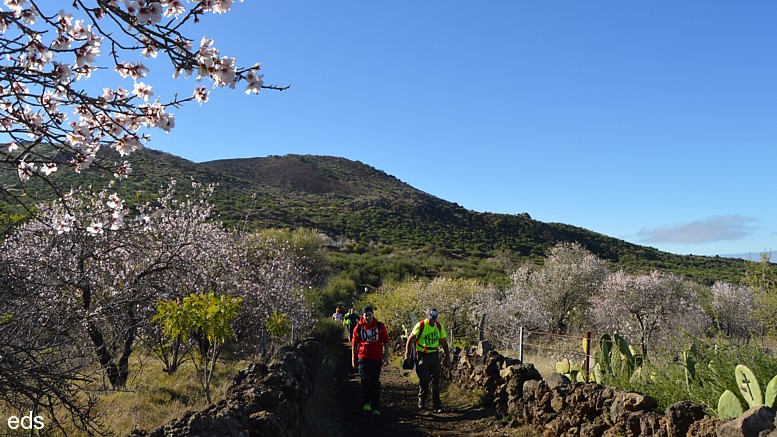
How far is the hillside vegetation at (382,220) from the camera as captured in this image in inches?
1880

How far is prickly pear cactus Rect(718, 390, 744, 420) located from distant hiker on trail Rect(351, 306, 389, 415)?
527 cm

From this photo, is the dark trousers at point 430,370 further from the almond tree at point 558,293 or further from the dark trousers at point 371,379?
the almond tree at point 558,293

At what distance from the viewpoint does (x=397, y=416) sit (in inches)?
358

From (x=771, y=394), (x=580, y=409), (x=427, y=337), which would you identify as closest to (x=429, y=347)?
(x=427, y=337)

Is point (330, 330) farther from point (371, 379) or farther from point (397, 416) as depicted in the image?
point (397, 416)

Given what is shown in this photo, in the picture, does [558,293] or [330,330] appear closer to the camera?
[330,330]

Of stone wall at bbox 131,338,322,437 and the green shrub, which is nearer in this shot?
stone wall at bbox 131,338,322,437

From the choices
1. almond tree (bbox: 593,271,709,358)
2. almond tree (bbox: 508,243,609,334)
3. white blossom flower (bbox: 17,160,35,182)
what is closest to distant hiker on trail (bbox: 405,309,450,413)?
white blossom flower (bbox: 17,160,35,182)

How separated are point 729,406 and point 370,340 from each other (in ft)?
17.9

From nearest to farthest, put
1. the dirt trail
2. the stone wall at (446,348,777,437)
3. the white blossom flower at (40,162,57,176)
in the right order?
the white blossom flower at (40,162,57,176)
the stone wall at (446,348,777,437)
the dirt trail

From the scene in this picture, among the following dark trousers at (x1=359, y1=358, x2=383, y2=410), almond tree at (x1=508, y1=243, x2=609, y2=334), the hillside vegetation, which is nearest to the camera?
dark trousers at (x1=359, y1=358, x2=383, y2=410)

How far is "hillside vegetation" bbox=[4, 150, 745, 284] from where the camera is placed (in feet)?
157

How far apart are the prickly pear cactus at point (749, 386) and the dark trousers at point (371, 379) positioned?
5444 millimetres

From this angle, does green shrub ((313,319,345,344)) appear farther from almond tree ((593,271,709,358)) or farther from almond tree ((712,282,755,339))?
almond tree ((712,282,755,339))
